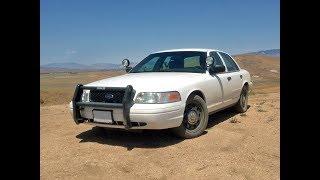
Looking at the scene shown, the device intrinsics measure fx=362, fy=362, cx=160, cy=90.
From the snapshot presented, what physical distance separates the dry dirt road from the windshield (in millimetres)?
1257

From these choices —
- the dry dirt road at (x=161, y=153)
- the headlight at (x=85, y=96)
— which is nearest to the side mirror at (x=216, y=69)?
the dry dirt road at (x=161, y=153)

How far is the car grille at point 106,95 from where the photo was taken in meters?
5.58

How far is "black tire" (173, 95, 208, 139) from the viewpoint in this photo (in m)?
5.95

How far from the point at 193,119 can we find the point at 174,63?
1530 millimetres

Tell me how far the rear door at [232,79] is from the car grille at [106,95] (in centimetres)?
266

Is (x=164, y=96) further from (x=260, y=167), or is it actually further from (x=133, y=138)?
(x=260, y=167)

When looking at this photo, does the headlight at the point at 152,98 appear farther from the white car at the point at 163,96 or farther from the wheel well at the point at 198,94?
→ the wheel well at the point at 198,94

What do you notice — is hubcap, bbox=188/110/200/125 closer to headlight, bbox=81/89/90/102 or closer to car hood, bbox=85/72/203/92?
car hood, bbox=85/72/203/92

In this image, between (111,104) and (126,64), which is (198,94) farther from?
(126,64)

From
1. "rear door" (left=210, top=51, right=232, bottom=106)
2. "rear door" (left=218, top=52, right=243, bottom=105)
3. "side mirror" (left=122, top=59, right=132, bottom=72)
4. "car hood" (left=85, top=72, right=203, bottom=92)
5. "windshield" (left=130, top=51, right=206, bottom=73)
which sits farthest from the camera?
"side mirror" (left=122, top=59, right=132, bottom=72)

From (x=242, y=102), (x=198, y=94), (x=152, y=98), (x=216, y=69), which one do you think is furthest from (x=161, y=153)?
(x=242, y=102)

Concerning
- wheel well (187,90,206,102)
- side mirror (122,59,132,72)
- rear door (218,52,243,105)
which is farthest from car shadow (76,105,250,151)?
side mirror (122,59,132,72)

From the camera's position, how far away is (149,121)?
5.37 m

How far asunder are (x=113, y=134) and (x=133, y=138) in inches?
19.7
